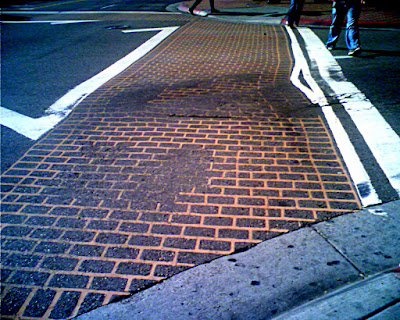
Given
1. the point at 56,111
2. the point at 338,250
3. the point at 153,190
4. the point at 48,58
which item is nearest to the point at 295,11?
the point at 48,58

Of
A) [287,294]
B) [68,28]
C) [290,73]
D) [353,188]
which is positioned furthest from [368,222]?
[68,28]

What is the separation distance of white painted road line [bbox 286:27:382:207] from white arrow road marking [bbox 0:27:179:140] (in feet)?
12.6

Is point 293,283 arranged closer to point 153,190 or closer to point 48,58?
point 153,190

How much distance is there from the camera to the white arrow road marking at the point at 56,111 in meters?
5.29

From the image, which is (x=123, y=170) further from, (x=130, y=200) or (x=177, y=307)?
(x=177, y=307)

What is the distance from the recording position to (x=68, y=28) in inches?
534

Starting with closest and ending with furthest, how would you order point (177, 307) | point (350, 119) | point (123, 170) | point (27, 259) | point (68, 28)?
point (177, 307) → point (27, 259) → point (123, 170) → point (350, 119) → point (68, 28)

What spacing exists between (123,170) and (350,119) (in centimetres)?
326

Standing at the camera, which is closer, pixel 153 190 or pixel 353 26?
pixel 153 190

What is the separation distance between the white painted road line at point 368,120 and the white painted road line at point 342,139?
0.73 feet

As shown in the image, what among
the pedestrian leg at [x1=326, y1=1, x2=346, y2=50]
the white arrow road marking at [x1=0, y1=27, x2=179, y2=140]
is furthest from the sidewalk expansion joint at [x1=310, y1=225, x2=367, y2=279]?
the pedestrian leg at [x1=326, y1=1, x2=346, y2=50]

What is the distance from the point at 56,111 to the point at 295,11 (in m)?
9.29

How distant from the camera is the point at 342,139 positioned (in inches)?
182

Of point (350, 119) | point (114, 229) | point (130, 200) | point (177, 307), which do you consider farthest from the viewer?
point (350, 119)
